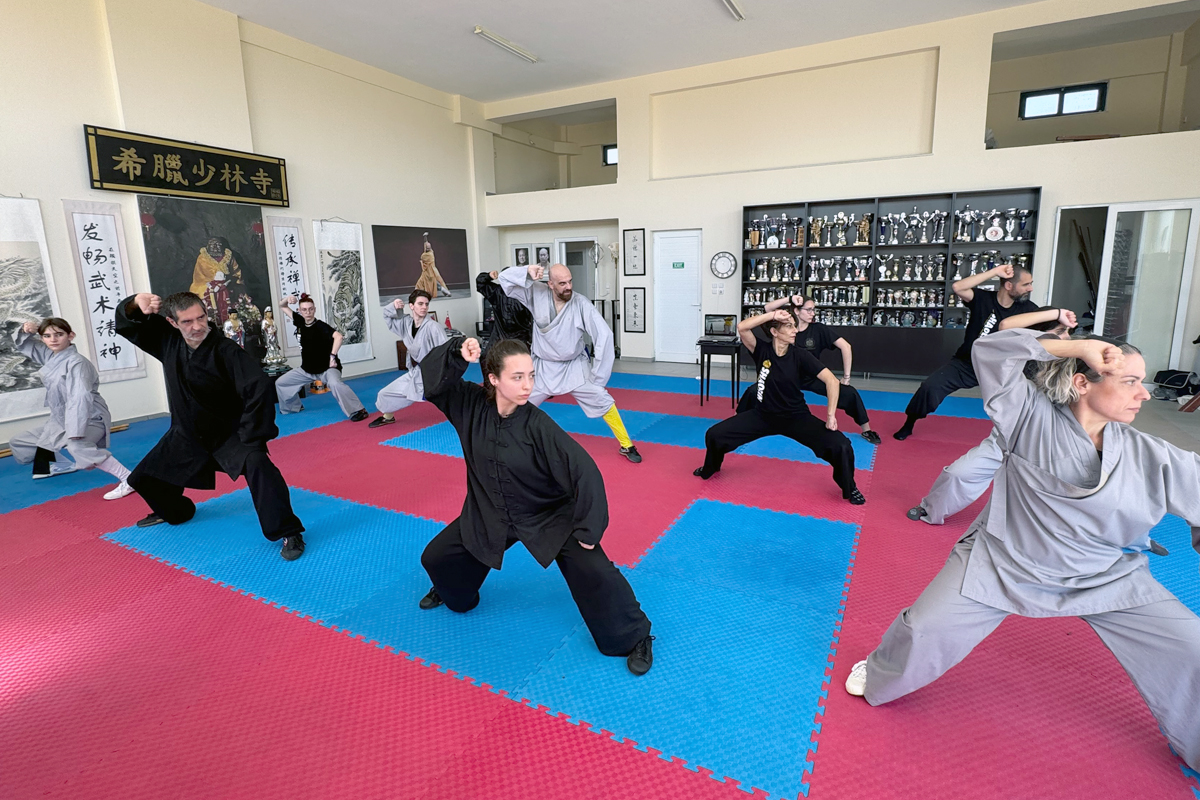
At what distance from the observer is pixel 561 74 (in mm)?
8914

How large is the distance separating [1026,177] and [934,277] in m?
1.42

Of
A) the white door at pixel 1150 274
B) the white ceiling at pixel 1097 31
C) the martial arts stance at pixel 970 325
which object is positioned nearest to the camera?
the martial arts stance at pixel 970 325

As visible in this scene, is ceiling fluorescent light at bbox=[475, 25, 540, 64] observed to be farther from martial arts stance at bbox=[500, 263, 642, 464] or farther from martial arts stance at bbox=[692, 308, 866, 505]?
martial arts stance at bbox=[692, 308, 866, 505]

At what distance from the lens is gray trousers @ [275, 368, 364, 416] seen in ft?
20.4

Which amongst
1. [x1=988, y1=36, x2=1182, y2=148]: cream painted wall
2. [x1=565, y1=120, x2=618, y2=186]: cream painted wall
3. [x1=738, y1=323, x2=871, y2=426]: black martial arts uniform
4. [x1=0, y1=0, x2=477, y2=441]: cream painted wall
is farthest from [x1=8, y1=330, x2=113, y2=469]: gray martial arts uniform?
[x1=988, y1=36, x2=1182, y2=148]: cream painted wall

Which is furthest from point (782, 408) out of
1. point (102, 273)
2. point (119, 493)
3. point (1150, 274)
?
point (102, 273)

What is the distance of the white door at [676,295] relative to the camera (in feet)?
30.4

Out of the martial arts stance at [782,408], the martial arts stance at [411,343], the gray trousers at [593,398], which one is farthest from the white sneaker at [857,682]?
the martial arts stance at [411,343]

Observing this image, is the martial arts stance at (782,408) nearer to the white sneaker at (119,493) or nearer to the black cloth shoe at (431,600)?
the black cloth shoe at (431,600)

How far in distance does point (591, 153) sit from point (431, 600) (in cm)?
1128

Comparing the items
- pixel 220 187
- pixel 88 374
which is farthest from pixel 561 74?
pixel 88 374

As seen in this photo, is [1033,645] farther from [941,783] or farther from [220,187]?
[220,187]

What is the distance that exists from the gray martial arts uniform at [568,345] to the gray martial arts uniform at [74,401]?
2961 millimetres

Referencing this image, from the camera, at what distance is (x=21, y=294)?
17.7 ft
